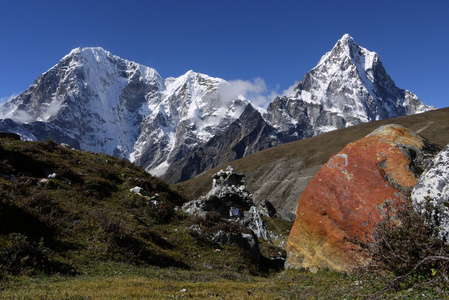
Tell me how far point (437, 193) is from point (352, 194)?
12.1 feet

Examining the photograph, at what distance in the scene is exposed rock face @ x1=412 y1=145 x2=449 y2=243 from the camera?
7625mm

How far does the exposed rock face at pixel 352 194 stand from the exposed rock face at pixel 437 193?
1.50 meters

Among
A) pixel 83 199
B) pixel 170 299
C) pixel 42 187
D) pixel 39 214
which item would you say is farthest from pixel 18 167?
pixel 170 299

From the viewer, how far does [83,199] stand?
18.9 m

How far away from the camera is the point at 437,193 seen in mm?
8031

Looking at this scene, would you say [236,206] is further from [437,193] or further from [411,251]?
[411,251]

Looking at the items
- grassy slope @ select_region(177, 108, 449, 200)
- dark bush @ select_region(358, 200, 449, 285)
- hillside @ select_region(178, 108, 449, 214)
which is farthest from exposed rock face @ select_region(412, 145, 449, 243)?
grassy slope @ select_region(177, 108, 449, 200)

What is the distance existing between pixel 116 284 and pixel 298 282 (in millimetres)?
6421

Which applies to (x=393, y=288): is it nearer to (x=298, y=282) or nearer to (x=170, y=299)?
(x=298, y=282)

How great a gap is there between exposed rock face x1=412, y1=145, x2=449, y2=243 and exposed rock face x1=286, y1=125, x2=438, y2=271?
1.50 meters

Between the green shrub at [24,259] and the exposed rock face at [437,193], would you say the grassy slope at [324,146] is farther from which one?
the green shrub at [24,259]

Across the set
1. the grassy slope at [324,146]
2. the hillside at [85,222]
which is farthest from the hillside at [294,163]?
the hillside at [85,222]

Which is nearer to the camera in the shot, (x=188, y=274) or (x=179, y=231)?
(x=188, y=274)

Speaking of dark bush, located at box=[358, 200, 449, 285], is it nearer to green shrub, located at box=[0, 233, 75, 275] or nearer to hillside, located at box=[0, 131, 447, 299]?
hillside, located at box=[0, 131, 447, 299]
